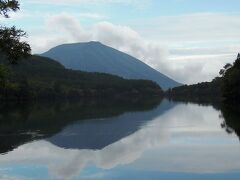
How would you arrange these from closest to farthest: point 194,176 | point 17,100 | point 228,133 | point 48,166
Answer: point 194,176, point 48,166, point 228,133, point 17,100

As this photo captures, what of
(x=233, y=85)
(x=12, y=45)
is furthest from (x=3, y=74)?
(x=233, y=85)

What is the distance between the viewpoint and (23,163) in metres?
35.2

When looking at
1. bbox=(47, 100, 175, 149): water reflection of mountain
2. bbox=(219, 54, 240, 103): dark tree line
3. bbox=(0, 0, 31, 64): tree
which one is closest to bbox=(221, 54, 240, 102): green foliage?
bbox=(219, 54, 240, 103): dark tree line

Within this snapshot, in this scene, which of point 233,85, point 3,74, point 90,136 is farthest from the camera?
point 233,85

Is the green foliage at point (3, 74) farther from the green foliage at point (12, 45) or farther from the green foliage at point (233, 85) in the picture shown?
the green foliage at point (233, 85)

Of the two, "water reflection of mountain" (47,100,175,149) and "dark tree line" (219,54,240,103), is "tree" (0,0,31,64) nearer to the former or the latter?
"water reflection of mountain" (47,100,175,149)

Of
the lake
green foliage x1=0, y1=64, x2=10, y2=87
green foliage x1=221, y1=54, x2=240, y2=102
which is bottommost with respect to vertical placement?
the lake

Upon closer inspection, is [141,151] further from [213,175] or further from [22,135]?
[22,135]

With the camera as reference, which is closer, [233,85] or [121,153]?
[121,153]

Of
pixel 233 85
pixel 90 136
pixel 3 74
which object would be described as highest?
pixel 233 85

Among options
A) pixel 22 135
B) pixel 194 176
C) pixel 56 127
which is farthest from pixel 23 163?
pixel 56 127

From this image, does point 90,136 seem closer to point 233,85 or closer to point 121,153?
point 121,153

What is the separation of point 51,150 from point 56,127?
946 inches

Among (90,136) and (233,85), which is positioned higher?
(233,85)
